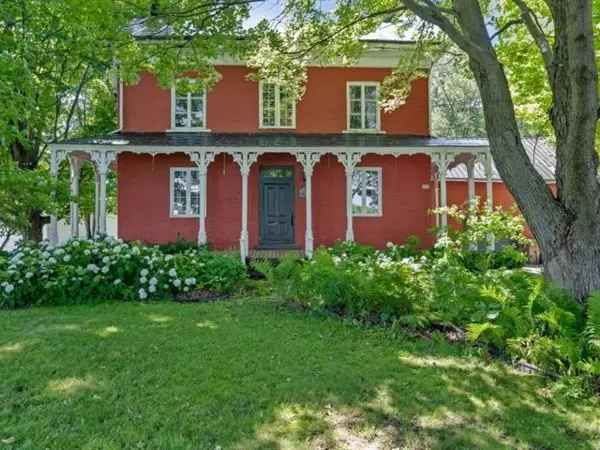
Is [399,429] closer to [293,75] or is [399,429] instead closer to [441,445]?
[441,445]

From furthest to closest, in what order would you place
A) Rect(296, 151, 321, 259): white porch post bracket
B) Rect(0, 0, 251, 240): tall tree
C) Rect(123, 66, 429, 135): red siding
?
Rect(123, 66, 429, 135): red siding → Rect(296, 151, 321, 259): white porch post bracket → Rect(0, 0, 251, 240): tall tree

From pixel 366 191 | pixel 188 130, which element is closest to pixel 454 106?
pixel 366 191

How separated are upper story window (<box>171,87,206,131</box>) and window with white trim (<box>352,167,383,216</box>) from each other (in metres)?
5.30

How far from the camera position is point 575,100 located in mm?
4734

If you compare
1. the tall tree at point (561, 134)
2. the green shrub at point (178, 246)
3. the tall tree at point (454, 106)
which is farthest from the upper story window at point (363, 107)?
the tall tree at point (454, 106)

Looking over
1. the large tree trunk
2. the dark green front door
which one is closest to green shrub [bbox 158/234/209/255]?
the dark green front door

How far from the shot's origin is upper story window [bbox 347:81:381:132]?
14.1 meters

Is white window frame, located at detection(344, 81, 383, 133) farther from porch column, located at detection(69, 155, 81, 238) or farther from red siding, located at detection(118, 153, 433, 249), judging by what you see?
porch column, located at detection(69, 155, 81, 238)

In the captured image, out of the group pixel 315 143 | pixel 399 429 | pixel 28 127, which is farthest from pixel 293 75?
pixel 28 127

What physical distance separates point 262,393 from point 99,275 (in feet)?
16.7

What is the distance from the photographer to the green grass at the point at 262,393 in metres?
3.04

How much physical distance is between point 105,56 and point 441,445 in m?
7.95

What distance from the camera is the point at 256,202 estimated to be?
539 inches

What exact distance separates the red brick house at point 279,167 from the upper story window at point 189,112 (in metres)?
0.03
